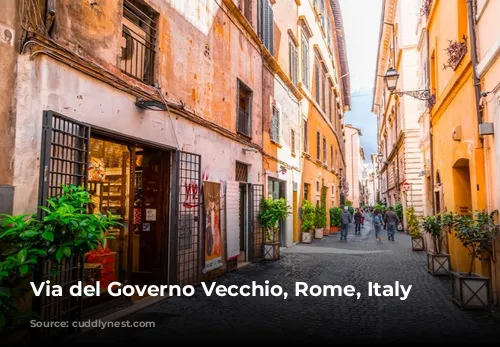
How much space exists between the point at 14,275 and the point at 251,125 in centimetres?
893

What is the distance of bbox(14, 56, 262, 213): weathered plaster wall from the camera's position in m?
4.52

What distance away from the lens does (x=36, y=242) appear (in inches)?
154

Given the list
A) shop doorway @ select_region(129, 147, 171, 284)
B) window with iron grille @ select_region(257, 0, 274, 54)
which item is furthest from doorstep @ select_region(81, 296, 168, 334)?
window with iron grille @ select_region(257, 0, 274, 54)

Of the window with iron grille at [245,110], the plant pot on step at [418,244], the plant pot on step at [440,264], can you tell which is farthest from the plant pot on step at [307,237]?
the plant pot on step at [440,264]

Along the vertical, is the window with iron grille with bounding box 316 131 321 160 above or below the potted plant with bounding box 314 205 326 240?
above

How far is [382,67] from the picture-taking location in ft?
118

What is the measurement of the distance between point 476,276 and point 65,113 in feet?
21.7

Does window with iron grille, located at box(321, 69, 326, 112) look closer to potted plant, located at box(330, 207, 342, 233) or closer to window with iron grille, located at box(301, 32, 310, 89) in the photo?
window with iron grille, located at box(301, 32, 310, 89)

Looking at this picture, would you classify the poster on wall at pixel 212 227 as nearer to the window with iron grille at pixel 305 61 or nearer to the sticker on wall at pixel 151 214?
the sticker on wall at pixel 151 214

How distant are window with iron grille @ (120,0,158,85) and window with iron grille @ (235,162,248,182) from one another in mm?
4500

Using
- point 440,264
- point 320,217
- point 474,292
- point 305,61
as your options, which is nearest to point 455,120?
point 440,264

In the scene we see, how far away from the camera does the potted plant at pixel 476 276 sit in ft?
21.0

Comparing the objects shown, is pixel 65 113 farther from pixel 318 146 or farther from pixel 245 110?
pixel 318 146

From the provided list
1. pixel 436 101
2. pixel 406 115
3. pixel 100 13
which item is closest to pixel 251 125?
pixel 436 101
